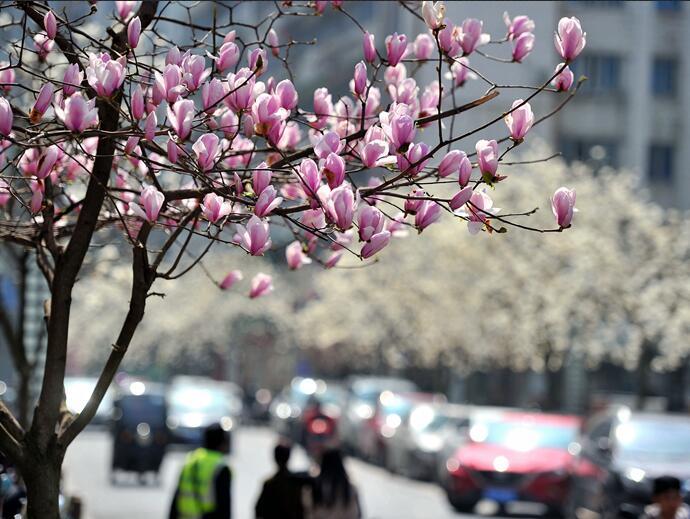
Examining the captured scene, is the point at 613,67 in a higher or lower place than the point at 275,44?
higher

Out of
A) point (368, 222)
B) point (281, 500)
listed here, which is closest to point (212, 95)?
point (368, 222)

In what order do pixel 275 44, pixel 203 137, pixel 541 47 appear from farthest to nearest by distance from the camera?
pixel 541 47
pixel 275 44
pixel 203 137

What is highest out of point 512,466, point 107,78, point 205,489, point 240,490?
point 107,78

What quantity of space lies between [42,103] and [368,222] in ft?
4.04

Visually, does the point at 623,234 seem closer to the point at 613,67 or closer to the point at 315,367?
the point at 613,67

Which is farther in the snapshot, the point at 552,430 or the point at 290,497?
the point at 552,430

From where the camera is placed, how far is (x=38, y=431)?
690 cm

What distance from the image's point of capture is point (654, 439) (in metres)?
20.5

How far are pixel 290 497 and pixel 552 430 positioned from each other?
17.4 metres

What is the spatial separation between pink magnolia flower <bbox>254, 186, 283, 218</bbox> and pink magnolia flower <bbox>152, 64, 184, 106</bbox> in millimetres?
462

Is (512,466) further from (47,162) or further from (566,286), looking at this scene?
(566,286)

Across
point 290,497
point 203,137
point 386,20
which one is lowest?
point 290,497

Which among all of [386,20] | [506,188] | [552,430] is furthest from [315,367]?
[552,430]

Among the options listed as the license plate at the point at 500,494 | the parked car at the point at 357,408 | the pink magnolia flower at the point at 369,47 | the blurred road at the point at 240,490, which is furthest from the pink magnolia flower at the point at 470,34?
the parked car at the point at 357,408
